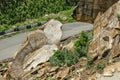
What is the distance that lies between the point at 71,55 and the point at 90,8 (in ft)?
24.0

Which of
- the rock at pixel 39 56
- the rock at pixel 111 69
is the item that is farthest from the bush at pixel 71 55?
the rock at pixel 111 69

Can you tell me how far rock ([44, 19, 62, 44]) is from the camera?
2102 cm

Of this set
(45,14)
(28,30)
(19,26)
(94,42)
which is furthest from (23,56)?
(45,14)

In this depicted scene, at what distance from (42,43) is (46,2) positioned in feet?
71.9

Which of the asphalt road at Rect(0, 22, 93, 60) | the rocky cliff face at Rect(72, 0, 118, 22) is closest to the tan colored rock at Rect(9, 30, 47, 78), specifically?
the asphalt road at Rect(0, 22, 93, 60)

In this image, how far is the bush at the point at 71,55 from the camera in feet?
53.7

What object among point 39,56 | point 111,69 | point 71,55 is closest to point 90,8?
point 39,56

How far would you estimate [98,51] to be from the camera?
51.0 feet

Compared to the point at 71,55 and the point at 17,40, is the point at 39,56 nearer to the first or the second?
the point at 71,55

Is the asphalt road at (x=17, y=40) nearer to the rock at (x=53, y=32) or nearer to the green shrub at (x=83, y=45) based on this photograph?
the rock at (x=53, y=32)

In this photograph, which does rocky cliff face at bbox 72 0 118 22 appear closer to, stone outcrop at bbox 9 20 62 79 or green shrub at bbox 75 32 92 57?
stone outcrop at bbox 9 20 62 79

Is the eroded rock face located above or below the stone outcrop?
above

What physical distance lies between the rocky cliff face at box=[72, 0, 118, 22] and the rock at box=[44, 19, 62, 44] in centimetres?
252

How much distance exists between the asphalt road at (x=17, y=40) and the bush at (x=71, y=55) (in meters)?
6.83
